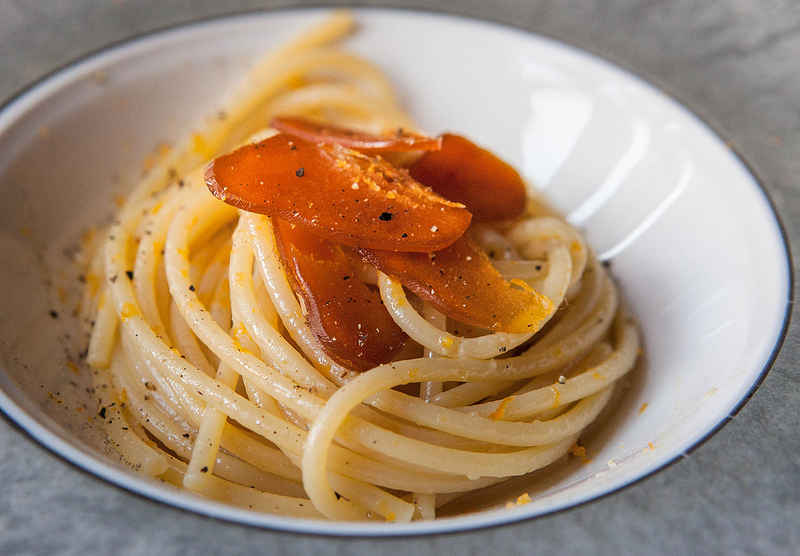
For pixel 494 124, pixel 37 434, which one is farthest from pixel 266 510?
pixel 494 124

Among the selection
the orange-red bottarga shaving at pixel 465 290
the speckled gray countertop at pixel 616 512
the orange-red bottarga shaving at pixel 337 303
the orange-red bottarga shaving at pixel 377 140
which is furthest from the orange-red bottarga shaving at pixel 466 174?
the speckled gray countertop at pixel 616 512

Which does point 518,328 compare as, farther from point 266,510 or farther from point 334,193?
point 266,510

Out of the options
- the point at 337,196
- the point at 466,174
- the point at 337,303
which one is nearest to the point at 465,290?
the point at 337,303

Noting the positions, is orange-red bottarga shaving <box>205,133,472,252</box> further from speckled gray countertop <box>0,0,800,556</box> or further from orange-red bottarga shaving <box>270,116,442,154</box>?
speckled gray countertop <box>0,0,800,556</box>

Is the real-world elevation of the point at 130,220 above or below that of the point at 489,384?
above

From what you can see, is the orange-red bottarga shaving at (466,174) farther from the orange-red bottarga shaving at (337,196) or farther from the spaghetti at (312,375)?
the orange-red bottarga shaving at (337,196)

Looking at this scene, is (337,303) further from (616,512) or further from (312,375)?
(616,512)

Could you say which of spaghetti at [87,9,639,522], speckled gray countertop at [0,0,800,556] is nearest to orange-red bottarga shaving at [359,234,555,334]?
spaghetti at [87,9,639,522]
